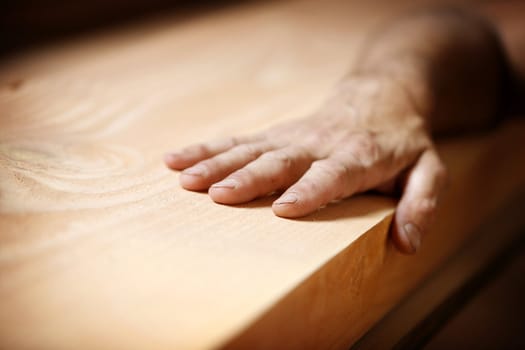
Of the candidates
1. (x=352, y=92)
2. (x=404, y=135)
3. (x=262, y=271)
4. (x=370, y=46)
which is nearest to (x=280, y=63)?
(x=370, y=46)

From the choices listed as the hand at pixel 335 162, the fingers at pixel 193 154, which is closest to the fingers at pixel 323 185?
Answer: the hand at pixel 335 162

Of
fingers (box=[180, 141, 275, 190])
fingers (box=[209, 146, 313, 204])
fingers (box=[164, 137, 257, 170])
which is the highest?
fingers (box=[164, 137, 257, 170])

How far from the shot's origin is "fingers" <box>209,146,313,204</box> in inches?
21.0

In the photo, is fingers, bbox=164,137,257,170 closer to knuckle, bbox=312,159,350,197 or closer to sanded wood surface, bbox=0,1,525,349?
sanded wood surface, bbox=0,1,525,349

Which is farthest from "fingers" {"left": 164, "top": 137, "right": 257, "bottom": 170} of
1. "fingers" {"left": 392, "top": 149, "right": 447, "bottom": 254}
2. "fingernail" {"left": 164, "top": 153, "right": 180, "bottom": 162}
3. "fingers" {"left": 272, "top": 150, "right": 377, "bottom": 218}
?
"fingers" {"left": 392, "top": 149, "right": 447, "bottom": 254}

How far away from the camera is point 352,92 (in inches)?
30.0

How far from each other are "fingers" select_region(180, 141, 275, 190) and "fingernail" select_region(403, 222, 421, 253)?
0.21 meters

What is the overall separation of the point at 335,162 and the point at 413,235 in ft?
0.43

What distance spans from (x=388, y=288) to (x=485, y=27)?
63cm

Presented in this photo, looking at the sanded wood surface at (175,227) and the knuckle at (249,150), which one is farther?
the knuckle at (249,150)

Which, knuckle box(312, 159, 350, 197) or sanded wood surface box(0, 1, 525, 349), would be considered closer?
sanded wood surface box(0, 1, 525, 349)

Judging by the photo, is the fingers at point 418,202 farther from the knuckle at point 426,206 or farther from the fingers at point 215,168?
the fingers at point 215,168

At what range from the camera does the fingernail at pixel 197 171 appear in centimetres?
56

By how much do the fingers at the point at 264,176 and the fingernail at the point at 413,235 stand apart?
15cm
